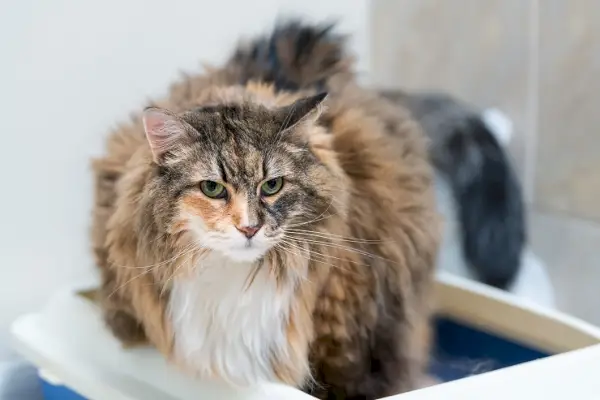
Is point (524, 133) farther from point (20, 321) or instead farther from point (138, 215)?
point (20, 321)

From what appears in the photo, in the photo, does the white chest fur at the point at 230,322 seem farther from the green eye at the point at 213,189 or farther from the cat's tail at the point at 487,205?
the cat's tail at the point at 487,205

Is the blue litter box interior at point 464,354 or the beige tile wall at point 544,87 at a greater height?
the beige tile wall at point 544,87

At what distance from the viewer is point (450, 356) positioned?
1.56 m

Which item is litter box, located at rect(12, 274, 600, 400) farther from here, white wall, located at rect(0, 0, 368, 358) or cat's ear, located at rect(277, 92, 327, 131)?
cat's ear, located at rect(277, 92, 327, 131)

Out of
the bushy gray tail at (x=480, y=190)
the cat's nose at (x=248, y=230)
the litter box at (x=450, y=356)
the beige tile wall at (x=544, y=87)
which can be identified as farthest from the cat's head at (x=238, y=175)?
the beige tile wall at (x=544, y=87)

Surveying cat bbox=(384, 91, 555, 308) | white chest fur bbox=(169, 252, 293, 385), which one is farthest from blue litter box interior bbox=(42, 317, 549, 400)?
white chest fur bbox=(169, 252, 293, 385)

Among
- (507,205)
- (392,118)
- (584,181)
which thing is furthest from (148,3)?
(584,181)

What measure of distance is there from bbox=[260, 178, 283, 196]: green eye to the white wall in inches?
29.0

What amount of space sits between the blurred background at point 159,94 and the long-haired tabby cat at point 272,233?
0.35 m

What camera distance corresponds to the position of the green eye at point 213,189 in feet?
3.46

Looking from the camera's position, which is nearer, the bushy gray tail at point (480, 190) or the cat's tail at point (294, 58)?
the cat's tail at point (294, 58)

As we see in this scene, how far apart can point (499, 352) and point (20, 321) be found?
90 cm

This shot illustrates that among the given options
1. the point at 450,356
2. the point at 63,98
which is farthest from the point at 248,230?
the point at 63,98

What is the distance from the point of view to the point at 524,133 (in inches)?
72.5
